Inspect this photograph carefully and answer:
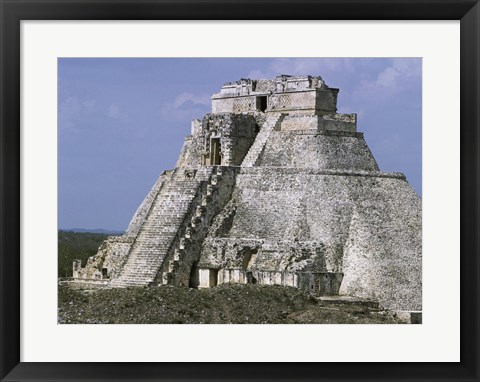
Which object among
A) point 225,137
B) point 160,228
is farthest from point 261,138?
point 160,228

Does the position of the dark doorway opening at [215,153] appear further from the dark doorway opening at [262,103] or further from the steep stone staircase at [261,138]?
the dark doorway opening at [262,103]

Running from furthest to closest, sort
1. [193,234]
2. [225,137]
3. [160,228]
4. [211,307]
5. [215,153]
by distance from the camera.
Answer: [215,153] → [225,137] → [160,228] → [193,234] → [211,307]

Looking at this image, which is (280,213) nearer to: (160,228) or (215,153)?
(160,228)

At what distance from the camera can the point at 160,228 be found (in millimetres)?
38219

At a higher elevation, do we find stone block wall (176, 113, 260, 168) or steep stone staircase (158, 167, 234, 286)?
stone block wall (176, 113, 260, 168)

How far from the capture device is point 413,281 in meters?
36.4

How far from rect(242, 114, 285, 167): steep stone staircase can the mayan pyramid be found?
0.15ft

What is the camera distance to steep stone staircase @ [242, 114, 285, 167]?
1590 inches

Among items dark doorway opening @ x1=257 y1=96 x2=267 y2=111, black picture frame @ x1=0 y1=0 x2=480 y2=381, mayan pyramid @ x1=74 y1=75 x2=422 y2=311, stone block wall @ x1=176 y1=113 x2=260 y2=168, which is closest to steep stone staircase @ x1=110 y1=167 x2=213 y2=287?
mayan pyramid @ x1=74 y1=75 x2=422 y2=311

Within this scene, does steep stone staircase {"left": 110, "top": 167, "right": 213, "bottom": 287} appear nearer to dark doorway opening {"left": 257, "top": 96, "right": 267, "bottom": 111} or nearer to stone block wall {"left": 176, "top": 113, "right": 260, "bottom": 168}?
stone block wall {"left": 176, "top": 113, "right": 260, "bottom": 168}
